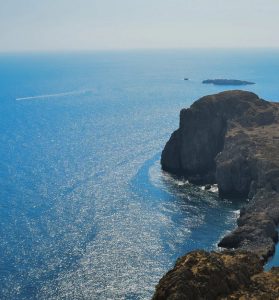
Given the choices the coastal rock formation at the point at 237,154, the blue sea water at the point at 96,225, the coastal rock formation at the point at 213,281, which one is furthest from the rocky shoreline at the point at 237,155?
the coastal rock formation at the point at 213,281

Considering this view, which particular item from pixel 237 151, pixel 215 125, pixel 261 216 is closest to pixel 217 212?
pixel 261 216

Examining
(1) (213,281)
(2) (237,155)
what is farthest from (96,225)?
(1) (213,281)

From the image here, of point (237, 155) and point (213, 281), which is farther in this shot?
point (237, 155)

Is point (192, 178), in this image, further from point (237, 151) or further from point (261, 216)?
point (261, 216)

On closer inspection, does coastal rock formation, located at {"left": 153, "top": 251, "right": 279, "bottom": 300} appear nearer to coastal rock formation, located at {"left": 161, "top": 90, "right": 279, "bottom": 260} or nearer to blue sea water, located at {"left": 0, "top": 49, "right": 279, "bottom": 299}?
blue sea water, located at {"left": 0, "top": 49, "right": 279, "bottom": 299}

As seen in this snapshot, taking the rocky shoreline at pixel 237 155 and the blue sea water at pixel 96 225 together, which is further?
the rocky shoreline at pixel 237 155

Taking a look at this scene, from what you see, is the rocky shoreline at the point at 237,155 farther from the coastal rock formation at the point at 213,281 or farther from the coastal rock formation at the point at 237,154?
the coastal rock formation at the point at 213,281

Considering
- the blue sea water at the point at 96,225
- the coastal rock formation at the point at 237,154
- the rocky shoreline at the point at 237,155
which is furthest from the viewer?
the coastal rock formation at the point at 237,154

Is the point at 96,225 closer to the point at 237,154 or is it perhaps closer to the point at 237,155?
the point at 237,155

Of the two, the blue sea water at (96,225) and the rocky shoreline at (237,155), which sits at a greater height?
the rocky shoreline at (237,155)
